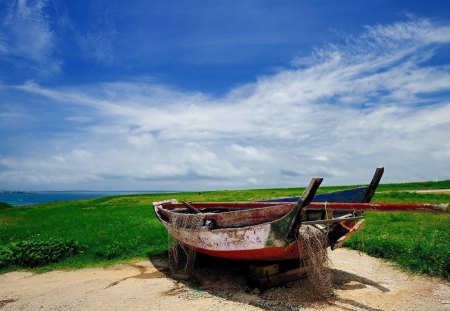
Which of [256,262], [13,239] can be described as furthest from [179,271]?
[13,239]

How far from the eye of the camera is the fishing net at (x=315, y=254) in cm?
673

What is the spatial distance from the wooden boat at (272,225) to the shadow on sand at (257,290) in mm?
762

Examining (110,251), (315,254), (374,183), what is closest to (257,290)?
(315,254)

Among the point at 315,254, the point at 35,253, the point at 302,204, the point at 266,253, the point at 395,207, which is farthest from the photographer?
the point at 35,253

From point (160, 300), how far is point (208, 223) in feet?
6.43

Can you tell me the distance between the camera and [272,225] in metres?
6.64

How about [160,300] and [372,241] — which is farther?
[372,241]

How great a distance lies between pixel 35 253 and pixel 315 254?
9.05 m

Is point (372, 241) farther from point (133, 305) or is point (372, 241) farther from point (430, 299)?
point (133, 305)

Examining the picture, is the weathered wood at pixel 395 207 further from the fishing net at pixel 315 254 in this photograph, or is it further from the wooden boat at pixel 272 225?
the fishing net at pixel 315 254

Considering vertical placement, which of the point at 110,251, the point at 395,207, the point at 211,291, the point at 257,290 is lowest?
the point at 211,291

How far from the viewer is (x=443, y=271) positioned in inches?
325

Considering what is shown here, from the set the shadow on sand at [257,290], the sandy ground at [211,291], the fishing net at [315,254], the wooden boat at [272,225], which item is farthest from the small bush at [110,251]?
the fishing net at [315,254]

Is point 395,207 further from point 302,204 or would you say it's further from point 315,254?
point 315,254
